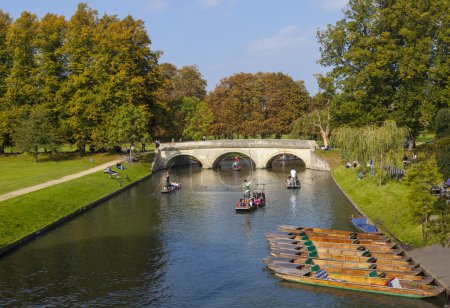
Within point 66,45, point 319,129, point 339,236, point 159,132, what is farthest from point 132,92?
point 339,236

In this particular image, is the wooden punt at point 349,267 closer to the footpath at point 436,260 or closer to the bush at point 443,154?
the footpath at point 436,260

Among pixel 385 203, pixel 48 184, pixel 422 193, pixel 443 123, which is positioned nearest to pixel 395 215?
pixel 385 203

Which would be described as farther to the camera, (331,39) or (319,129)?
(319,129)

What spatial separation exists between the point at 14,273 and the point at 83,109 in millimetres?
60347

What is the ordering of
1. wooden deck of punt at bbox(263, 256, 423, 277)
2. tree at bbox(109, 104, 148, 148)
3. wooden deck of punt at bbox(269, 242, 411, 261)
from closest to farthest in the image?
wooden deck of punt at bbox(263, 256, 423, 277) → wooden deck of punt at bbox(269, 242, 411, 261) → tree at bbox(109, 104, 148, 148)

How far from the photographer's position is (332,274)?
32.1 m

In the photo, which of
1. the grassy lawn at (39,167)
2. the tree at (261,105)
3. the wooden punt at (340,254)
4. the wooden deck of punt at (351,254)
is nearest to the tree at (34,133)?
the grassy lawn at (39,167)

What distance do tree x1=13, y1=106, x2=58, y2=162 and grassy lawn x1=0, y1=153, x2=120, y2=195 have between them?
3584mm

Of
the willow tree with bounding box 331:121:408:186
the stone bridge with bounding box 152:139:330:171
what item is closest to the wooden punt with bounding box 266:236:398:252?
the willow tree with bounding box 331:121:408:186

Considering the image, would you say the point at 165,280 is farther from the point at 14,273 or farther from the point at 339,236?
the point at 339,236

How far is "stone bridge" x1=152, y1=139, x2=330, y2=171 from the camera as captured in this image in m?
93.7

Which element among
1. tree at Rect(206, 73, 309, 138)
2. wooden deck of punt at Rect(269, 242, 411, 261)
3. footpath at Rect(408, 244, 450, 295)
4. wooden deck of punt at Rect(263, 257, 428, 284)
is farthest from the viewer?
tree at Rect(206, 73, 309, 138)

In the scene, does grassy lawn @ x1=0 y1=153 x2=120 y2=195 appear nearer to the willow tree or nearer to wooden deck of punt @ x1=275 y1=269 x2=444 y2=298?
wooden deck of punt @ x1=275 y1=269 x2=444 y2=298

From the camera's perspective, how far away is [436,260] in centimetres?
3253
